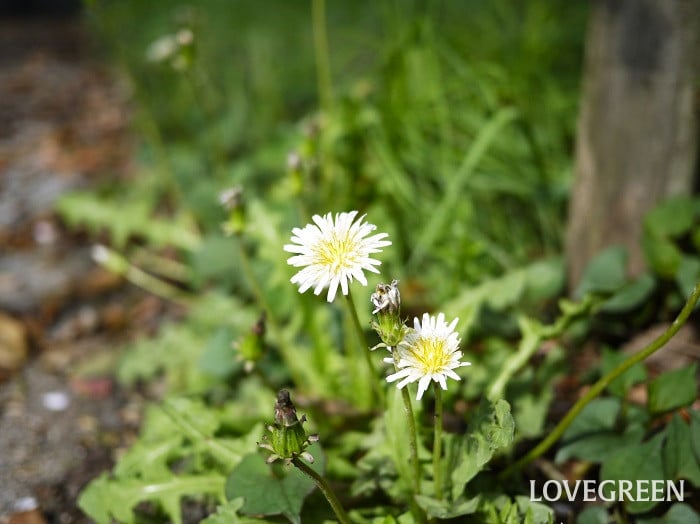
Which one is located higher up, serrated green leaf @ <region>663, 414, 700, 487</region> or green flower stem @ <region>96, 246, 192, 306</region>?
green flower stem @ <region>96, 246, 192, 306</region>

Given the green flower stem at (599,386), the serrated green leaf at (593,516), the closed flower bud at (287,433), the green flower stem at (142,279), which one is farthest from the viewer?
the green flower stem at (142,279)

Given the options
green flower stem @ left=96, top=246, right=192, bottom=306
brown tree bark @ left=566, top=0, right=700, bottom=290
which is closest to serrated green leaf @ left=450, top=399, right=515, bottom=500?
brown tree bark @ left=566, top=0, right=700, bottom=290

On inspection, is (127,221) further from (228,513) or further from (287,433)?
(287,433)

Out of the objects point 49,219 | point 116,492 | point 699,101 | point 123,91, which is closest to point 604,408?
point 699,101

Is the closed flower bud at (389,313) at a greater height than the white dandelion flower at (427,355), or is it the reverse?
the closed flower bud at (389,313)

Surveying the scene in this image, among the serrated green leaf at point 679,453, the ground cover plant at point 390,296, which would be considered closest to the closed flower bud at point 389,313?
the ground cover plant at point 390,296

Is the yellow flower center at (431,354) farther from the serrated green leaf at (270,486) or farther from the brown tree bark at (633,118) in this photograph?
the brown tree bark at (633,118)

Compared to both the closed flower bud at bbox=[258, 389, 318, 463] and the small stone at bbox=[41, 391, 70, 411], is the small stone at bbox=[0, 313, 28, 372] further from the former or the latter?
the closed flower bud at bbox=[258, 389, 318, 463]
